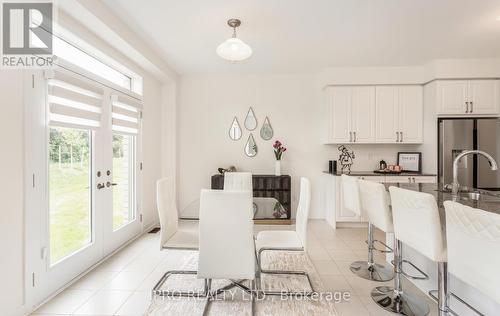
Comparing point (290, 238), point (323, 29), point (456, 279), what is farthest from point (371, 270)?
point (323, 29)

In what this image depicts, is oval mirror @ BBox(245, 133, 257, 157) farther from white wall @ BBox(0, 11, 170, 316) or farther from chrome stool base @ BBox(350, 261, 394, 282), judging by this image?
white wall @ BBox(0, 11, 170, 316)

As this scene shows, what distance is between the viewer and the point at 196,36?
3160mm

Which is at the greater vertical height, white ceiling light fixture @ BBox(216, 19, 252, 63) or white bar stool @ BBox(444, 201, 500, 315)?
white ceiling light fixture @ BBox(216, 19, 252, 63)

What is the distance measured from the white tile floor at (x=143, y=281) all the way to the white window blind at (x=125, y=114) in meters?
1.62

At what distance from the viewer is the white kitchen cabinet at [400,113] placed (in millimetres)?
4301

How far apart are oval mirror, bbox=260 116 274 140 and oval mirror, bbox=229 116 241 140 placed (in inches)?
17.4

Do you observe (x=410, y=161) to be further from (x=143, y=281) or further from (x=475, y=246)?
(x=143, y=281)

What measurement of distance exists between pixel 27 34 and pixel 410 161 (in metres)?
5.36

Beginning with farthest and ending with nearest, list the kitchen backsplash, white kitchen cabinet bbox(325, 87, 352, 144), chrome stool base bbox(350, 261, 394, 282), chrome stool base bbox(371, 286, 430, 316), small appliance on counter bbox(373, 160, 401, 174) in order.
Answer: the kitchen backsplash
white kitchen cabinet bbox(325, 87, 352, 144)
small appliance on counter bbox(373, 160, 401, 174)
chrome stool base bbox(350, 261, 394, 282)
chrome stool base bbox(371, 286, 430, 316)

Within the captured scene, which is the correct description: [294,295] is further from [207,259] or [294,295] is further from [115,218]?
[115,218]

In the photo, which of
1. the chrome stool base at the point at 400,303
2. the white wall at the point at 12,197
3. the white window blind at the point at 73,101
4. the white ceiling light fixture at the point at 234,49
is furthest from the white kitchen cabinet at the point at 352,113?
the white wall at the point at 12,197

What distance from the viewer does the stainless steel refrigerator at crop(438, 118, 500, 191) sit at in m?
3.80

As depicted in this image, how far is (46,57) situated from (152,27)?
1.18 m

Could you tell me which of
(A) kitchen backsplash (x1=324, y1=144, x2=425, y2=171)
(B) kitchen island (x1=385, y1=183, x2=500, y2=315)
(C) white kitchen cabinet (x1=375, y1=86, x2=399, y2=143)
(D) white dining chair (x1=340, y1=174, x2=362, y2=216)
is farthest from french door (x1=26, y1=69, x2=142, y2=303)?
(C) white kitchen cabinet (x1=375, y1=86, x2=399, y2=143)
